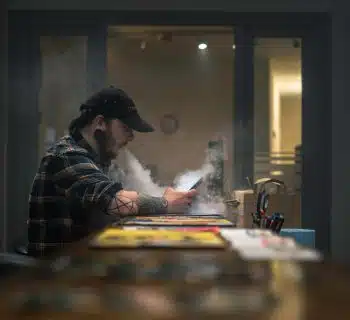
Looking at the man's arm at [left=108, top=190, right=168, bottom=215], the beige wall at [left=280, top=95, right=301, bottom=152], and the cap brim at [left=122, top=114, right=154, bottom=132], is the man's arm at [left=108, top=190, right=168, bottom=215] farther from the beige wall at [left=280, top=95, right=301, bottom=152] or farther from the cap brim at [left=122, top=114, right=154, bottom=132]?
the beige wall at [left=280, top=95, right=301, bottom=152]

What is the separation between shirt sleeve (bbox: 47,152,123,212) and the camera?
269 centimetres

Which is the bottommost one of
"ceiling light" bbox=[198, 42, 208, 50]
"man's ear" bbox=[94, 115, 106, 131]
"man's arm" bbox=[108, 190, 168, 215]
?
"man's arm" bbox=[108, 190, 168, 215]

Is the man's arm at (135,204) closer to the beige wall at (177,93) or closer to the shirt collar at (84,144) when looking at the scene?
the shirt collar at (84,144)

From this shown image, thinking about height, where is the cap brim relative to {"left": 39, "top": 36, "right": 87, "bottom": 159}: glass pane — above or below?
below

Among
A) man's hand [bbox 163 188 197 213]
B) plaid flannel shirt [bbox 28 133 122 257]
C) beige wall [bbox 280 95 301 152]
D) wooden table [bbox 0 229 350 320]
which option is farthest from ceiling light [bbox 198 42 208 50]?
wooden table [bbox 0 229 350 320]

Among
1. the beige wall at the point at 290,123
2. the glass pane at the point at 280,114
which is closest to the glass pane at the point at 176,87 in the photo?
the glass pane at the point at 280,114

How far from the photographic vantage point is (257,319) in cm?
71

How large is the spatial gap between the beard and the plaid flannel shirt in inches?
14.8

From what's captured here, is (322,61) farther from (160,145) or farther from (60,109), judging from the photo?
(60,109)

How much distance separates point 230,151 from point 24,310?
3.32 m

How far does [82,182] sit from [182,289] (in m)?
1.86

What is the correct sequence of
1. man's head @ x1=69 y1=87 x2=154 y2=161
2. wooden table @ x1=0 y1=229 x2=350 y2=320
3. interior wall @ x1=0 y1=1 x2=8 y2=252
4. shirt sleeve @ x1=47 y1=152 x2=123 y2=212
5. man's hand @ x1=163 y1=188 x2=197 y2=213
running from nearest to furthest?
wooden table @ x1=0 y1=229 x2=350 y2=320 < shirt sleeve @ x1=47 y1=152 x2=123 y2=212 < man's hand @ x1=163 y1=188 x2=197 y2=213 < man's head @ x1=69 y1=87 x2=154 y2=161 < interior wall @ x1=0 y1=1 x2=8 y2=252

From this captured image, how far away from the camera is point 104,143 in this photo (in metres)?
3.33

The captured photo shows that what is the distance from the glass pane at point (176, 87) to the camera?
13.2ft
